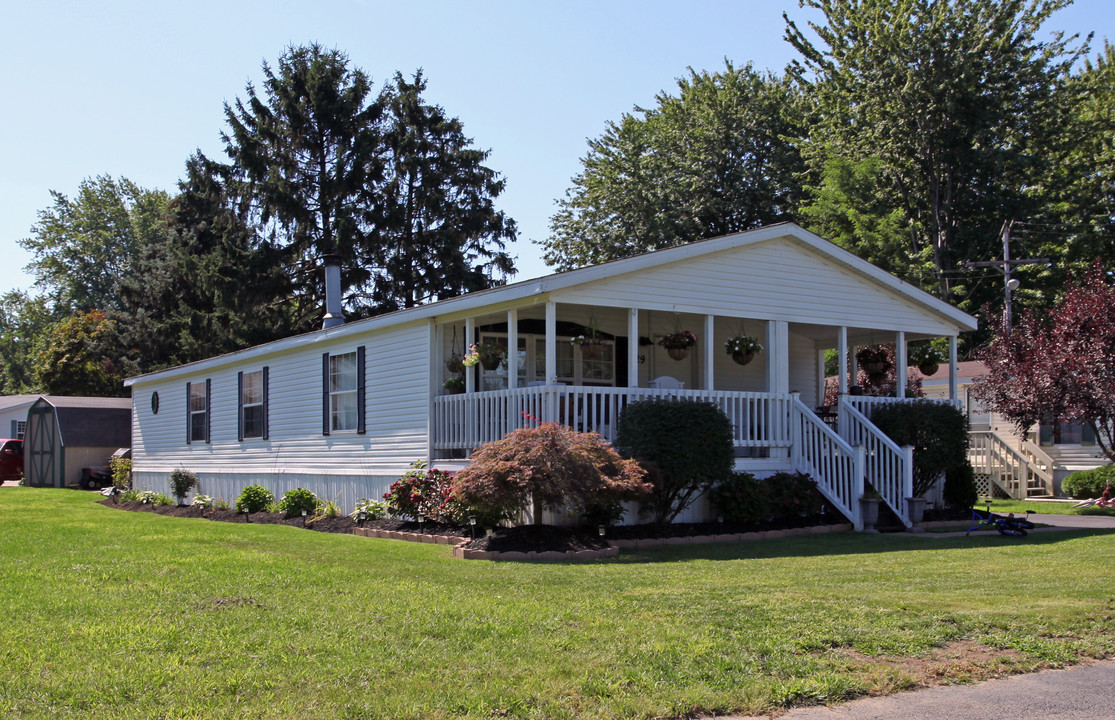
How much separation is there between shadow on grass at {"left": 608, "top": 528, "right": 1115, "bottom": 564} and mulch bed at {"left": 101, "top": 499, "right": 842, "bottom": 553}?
513 millimetres

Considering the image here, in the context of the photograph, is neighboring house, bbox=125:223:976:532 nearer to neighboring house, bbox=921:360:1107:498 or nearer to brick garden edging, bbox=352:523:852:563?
brick garden edging, bbox=352:523:852:563

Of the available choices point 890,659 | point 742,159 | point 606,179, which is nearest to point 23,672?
point 890,659

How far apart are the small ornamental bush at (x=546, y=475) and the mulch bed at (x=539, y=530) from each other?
0.36 meters

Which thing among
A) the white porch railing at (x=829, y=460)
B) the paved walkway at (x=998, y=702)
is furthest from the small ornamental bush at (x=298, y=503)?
the paved walkway at (x=998, y=702)

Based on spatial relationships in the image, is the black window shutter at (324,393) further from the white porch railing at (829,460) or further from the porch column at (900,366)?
the porch column at (900,366)

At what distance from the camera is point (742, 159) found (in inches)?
1519

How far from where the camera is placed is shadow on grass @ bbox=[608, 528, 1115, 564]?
11.6 meters

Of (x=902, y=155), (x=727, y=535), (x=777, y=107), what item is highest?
(x=777, y=107)

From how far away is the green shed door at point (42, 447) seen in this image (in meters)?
32.3

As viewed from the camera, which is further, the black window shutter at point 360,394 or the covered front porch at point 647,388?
the black window shutter at point 360,394

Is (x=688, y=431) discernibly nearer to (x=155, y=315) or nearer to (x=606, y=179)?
(x=606, y=179)

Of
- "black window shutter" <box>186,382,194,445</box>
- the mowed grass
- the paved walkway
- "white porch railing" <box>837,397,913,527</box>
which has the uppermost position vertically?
"black window shutter" <box>186,382,194,445</box>

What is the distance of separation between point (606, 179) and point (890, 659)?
1474 inches

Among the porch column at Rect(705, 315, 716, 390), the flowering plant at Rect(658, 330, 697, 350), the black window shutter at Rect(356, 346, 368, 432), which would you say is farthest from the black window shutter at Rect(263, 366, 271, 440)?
the porch column at Rect(705, 315, 716, 390)
